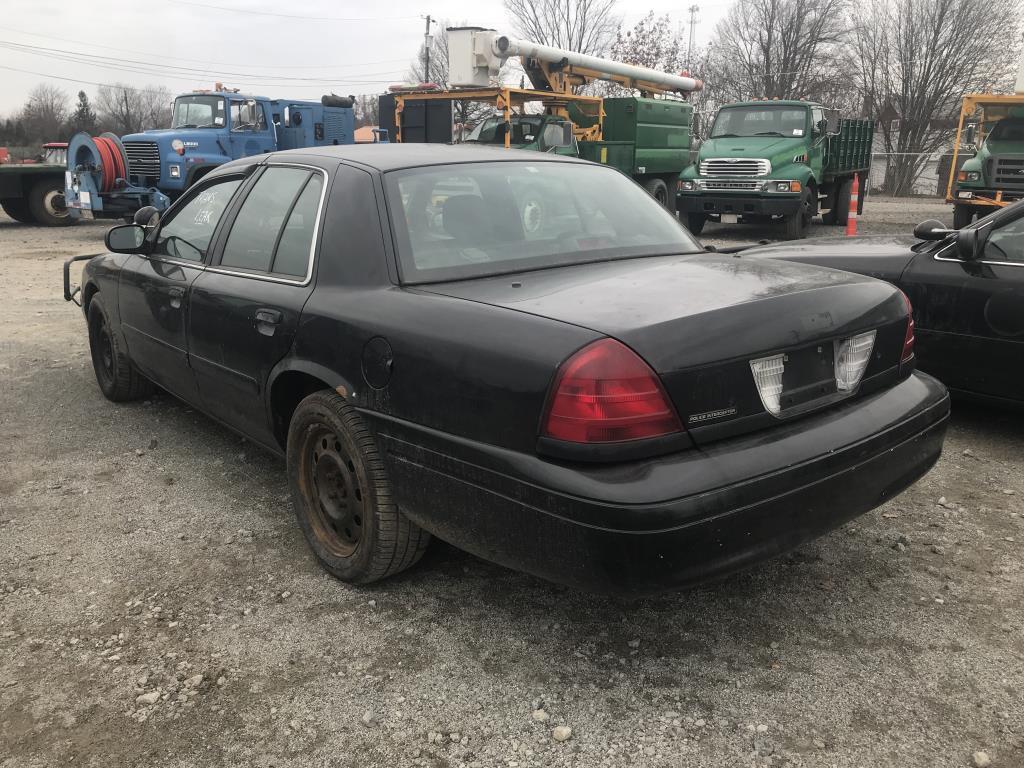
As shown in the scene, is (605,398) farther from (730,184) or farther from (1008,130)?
(1008,130)

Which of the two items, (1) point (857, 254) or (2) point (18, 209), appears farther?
(2) point (18, 209)

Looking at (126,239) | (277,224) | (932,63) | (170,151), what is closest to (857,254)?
(277,224)

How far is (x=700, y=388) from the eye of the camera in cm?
229

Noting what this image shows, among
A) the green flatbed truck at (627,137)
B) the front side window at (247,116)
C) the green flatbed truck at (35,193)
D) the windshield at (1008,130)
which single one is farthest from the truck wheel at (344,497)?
the green flatbed truck at (35,193)

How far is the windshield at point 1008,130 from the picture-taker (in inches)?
573

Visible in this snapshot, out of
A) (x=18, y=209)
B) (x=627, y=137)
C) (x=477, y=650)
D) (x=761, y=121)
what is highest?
(x=761, y=121)

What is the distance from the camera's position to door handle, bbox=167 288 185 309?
394 cm

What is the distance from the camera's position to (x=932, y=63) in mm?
35781

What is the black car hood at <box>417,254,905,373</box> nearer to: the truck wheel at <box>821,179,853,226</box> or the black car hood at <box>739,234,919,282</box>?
the black car hood at <box>739,234,919,282</box>

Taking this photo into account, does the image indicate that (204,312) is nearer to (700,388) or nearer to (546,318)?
(546,318)

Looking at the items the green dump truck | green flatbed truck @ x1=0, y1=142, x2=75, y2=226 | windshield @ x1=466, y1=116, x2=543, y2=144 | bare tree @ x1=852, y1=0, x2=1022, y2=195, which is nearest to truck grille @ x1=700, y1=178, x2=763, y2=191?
the green dump truck

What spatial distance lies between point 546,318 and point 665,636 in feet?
3.82

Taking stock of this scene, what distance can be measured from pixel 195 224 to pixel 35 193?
680 inches

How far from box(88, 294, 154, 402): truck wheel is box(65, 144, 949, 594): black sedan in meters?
1.48
